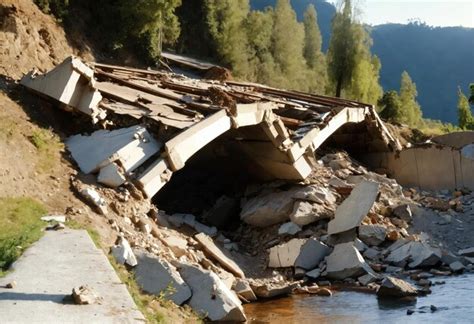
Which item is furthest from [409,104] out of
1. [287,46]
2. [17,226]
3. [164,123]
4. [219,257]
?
[17,226]

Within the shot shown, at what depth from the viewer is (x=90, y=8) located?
2233cm

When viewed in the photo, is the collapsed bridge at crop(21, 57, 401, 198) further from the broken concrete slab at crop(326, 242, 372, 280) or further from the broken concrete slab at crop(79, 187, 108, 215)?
the broken concrete slab at crop(326, 242, 372, 280)

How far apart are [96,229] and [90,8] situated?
590 inches

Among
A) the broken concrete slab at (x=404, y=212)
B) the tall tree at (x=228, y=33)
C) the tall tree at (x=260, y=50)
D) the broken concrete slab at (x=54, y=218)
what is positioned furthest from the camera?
the tall tree at (x=260, y=50)

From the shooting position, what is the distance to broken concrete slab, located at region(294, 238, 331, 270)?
1268 cm

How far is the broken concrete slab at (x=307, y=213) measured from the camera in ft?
47.1

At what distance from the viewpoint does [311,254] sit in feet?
42.2

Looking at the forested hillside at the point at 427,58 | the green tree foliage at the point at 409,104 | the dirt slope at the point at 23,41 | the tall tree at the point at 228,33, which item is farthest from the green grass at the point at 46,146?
the forested hillside at the point at 427,58

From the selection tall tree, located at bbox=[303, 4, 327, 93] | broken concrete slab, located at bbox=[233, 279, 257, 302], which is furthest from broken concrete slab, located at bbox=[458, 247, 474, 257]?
tall tree, located at bbox=[303, 4, 327, 93]

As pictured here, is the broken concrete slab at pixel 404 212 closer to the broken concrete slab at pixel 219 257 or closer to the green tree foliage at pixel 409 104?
the broken concrete slab at pixel 219 257

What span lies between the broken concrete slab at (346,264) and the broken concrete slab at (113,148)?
4.04m

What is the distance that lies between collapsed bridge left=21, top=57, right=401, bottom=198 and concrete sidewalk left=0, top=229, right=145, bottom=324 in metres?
3.51

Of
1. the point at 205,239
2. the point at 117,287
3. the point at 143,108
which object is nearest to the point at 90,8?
the point at 143,108

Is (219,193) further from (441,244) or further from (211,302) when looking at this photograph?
(211,302)
